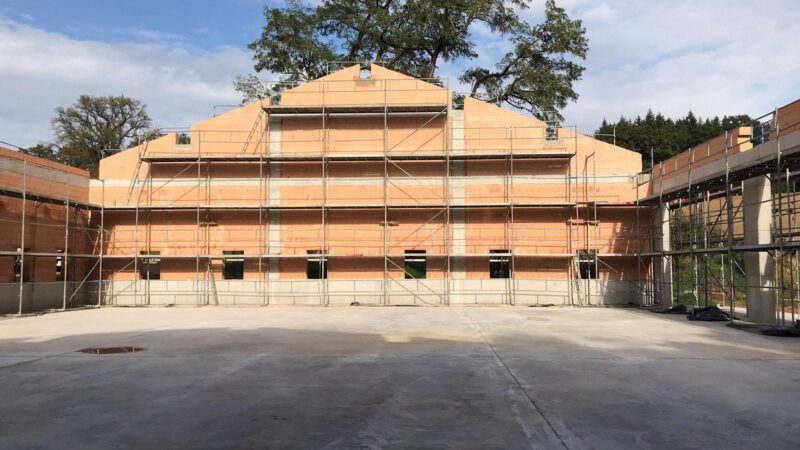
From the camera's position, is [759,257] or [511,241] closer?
[759,257]

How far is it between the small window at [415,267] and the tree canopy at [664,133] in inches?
1769

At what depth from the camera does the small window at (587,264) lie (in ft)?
76.4

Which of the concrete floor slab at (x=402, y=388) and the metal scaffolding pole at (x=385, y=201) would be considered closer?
the concrete floor slab at (x=402, y=388)

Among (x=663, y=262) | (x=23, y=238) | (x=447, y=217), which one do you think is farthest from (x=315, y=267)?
(x=663, y=262)

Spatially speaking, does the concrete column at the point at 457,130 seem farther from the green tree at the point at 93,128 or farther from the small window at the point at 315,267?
the green tree at the point at 93,128

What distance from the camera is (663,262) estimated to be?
2202 centimetres

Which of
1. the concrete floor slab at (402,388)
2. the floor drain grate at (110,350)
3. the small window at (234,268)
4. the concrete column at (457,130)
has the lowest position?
the floor drain grate at (110,350)

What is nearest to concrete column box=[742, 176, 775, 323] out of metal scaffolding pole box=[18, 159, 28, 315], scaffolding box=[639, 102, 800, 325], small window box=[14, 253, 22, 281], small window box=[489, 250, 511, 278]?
scaffolding box=[639, 102, 800, 325]

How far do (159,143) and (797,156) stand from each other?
23730 millimetres

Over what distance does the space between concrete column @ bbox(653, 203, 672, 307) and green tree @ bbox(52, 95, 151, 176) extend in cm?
4234

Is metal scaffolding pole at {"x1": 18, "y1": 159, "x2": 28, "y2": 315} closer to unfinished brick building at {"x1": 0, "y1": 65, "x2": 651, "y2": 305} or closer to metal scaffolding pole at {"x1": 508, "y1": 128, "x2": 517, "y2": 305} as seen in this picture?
unfinished brick building at {"x1": 0, "y1": 65, "x2": 651, "y2": 305}

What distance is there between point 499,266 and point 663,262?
6526mm

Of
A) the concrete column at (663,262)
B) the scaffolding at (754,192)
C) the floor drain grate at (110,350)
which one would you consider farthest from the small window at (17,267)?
the concrete column at (663,262)

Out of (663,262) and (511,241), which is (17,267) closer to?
(511,241)
